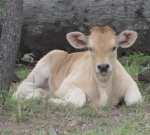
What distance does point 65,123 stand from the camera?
23.9 feet

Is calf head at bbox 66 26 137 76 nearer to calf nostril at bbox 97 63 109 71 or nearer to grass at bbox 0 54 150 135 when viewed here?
calf nostril at bbox 97 63 109 71

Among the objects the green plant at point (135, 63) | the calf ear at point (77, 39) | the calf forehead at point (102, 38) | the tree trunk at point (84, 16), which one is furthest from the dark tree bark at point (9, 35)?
the tree trunk at point (84, 16)

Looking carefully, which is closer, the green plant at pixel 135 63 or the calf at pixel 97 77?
the calf at pixel 97 77

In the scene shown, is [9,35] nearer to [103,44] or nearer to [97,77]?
[103,44]

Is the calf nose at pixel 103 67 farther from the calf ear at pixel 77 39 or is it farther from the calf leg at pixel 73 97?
the calf ear at pixel 77 39

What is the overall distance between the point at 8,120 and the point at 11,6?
170cm

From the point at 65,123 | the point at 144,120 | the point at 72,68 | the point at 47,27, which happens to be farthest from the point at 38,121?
the point at 47,27

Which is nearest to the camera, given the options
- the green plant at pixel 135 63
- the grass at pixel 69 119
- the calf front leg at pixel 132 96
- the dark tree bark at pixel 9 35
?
the grass at pixel 69 119

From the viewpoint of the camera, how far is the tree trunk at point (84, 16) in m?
11.1

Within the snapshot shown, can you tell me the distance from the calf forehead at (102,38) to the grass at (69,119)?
103 centimetres

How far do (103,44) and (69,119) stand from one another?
1503mm

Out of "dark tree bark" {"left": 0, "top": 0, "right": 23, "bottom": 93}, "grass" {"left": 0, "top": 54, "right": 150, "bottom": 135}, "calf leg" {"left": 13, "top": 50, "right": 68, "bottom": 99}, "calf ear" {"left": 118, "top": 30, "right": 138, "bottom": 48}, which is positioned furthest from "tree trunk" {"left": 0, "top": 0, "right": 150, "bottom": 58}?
"dark tree bark" {"left": 0, "top": 0, "right": 23, "bottom": 93}

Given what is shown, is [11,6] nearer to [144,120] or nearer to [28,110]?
[28,110]

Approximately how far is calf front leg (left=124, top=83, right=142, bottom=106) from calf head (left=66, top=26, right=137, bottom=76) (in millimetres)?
596
